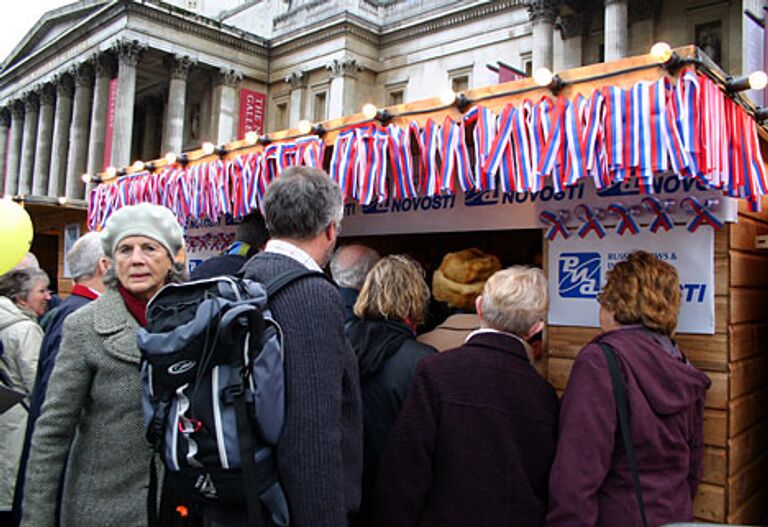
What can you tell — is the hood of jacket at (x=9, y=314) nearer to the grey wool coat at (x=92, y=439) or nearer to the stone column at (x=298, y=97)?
the grey wool coat at (x=92, y=439)

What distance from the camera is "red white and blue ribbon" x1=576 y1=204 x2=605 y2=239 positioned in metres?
3.38

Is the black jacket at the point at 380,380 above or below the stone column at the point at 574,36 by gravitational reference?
below

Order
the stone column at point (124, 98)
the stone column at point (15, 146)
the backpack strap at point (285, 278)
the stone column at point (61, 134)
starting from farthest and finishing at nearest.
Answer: the stone column at point (15, 146) < the stone column at point (61, 134) < the stone column at point (124, 98) < the backpack strap at point (285, 278)

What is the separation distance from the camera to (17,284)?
4.10m

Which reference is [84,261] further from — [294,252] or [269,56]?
[269,56]

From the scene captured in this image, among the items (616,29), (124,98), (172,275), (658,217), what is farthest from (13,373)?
(124,98)

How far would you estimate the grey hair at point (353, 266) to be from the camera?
3.22m

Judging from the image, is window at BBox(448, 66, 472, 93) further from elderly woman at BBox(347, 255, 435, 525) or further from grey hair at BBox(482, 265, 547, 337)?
grey hair at BBox(482, 265, 547, 337)

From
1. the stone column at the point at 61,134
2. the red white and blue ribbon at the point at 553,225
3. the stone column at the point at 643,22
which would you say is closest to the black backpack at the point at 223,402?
the red white and blue ribbon at the point at 553,225

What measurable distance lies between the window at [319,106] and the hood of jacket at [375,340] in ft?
93.7

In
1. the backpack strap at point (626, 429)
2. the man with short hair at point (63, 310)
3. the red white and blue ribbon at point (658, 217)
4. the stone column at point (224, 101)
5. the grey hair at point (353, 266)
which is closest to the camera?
the backpack strap at point (626, 429)

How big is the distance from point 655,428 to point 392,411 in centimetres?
104

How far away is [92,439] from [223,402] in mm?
788

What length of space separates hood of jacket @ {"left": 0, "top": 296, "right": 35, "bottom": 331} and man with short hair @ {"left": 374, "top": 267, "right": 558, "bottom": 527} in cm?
263
